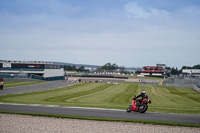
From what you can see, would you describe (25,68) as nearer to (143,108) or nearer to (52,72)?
(52,72)

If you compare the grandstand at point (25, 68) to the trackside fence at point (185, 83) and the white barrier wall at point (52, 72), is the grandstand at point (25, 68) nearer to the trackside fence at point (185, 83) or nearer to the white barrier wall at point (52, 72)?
the white barrier wall at point (52, 72)

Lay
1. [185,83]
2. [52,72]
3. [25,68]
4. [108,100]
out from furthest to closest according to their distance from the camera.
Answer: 1. [52,72]
2. [25,68]
3. [185,83]
4. [108,100]

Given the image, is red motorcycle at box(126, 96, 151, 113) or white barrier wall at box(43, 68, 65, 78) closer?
red motorcycle at box(126, 96, 151, 113)

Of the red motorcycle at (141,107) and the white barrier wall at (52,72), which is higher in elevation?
the white barrier wall at (52,72)

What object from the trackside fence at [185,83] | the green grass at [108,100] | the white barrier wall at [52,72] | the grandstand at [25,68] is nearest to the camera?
the green grass at [108,100]

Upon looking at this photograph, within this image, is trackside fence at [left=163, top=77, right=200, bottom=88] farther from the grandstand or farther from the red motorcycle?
the grandstand

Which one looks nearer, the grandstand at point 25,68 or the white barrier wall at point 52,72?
the grandstand at point 25,68

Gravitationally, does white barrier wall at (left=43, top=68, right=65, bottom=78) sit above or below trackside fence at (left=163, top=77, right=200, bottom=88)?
above

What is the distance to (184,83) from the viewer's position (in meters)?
56.3

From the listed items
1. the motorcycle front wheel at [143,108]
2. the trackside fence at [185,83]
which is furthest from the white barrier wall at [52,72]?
the motorcycle front wheel at [143,108]

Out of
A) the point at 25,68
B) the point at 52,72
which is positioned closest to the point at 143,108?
the point at 25,68

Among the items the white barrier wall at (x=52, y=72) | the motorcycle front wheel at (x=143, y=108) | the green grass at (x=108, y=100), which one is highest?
the white barrier wall at (x=52, y=72)

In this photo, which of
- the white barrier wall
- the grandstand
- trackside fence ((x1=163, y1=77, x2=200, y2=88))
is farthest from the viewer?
the white barrier wall

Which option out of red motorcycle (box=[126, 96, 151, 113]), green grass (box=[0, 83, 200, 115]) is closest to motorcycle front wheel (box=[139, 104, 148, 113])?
red motorcycle (box=[126, 96, 151, 113])
